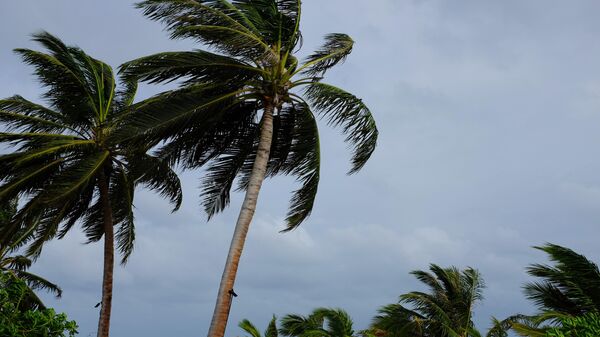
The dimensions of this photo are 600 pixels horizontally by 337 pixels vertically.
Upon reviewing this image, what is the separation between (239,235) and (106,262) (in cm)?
752

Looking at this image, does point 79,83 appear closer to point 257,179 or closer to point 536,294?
point 257,179

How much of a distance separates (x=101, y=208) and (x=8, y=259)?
9.21 meters

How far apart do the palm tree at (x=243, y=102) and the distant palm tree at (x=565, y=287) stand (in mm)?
5471

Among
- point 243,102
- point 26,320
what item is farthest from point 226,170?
point 26,320

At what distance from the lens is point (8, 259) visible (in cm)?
2839

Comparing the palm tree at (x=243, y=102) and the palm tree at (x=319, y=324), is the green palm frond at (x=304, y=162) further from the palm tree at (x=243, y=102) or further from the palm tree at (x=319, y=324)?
the palm tree at (x=319, y=324)

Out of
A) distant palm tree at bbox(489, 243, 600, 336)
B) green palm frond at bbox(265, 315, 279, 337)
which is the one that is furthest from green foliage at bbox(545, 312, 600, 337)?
green palm frond at bbox(265, 315, 279, 337)

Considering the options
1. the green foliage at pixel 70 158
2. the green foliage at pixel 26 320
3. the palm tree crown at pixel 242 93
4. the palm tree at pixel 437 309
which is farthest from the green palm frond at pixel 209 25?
the palm tree at pixel 437 309

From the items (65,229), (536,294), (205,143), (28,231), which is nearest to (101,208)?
(65,229)

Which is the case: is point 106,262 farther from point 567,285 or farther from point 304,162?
point 567,285

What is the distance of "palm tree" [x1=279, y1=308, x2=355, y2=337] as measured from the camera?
20.5 meters

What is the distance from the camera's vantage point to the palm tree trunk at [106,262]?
19609 mm

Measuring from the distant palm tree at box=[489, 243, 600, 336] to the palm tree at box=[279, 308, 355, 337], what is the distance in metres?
6.32

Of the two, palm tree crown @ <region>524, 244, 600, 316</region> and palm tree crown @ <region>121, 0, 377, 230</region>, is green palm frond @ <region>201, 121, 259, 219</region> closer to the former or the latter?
palm tree crown @ <region>121, 0, 377, 230</region>
